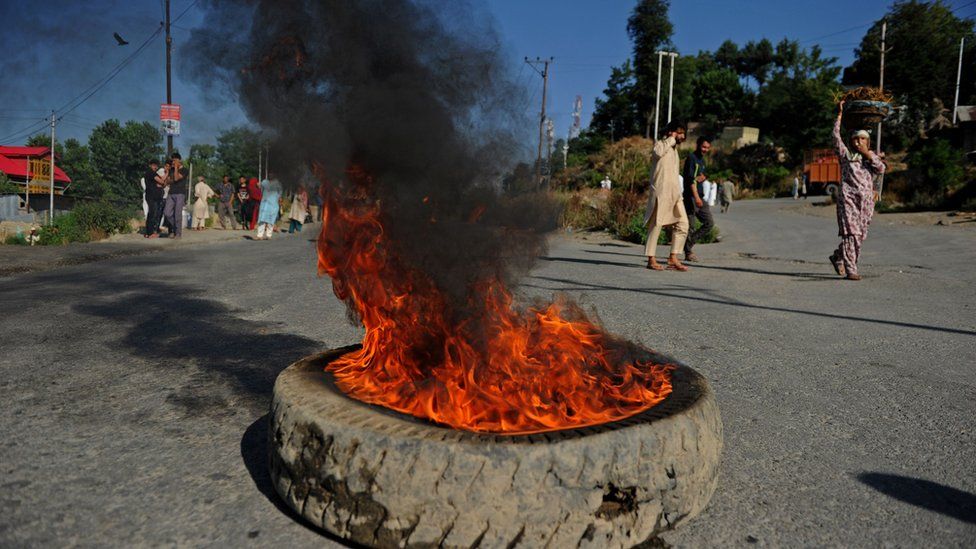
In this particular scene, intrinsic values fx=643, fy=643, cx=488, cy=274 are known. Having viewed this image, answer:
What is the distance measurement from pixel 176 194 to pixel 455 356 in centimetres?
1473

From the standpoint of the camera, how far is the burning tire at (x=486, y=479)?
1.82m

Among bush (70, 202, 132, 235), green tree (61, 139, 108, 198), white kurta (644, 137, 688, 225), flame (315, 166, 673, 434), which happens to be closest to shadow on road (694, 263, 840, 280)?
white kurta (644, 137, 688, 225)

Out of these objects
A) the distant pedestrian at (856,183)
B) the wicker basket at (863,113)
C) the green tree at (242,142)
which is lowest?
the green tree at (242,142)

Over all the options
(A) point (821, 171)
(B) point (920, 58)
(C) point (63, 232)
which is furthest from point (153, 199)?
(B) point (920, 58)

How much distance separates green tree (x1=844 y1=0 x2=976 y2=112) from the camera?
5547cm

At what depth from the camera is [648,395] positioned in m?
2.45

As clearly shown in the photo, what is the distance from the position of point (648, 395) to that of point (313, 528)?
50.5 inches

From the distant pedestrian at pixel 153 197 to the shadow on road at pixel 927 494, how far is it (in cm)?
1546

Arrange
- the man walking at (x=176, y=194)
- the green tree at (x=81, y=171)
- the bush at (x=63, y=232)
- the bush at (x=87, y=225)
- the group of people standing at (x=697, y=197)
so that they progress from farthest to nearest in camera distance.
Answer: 1. the green tree at (x=81, y=171)
2. the man walking at (x=176, y=194)
3. the bush at (x=87, y=225)
4. the bush at (x=63, y=232)
5. the group of people standing at (x=697, y=197)

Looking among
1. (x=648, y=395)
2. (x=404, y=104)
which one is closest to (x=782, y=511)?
(x=648, y=395)

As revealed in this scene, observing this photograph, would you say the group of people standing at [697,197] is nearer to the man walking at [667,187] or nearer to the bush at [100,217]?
the man walking at [667,187]

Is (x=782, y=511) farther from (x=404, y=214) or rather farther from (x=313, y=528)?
(x=404, y=214)

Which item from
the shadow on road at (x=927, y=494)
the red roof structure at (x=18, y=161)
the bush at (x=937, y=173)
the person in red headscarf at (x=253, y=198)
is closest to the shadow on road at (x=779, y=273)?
the shadow on road at (x=927, y=494)

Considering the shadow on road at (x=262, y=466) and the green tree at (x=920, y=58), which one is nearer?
the shadow on road at (x=262, y=466)
